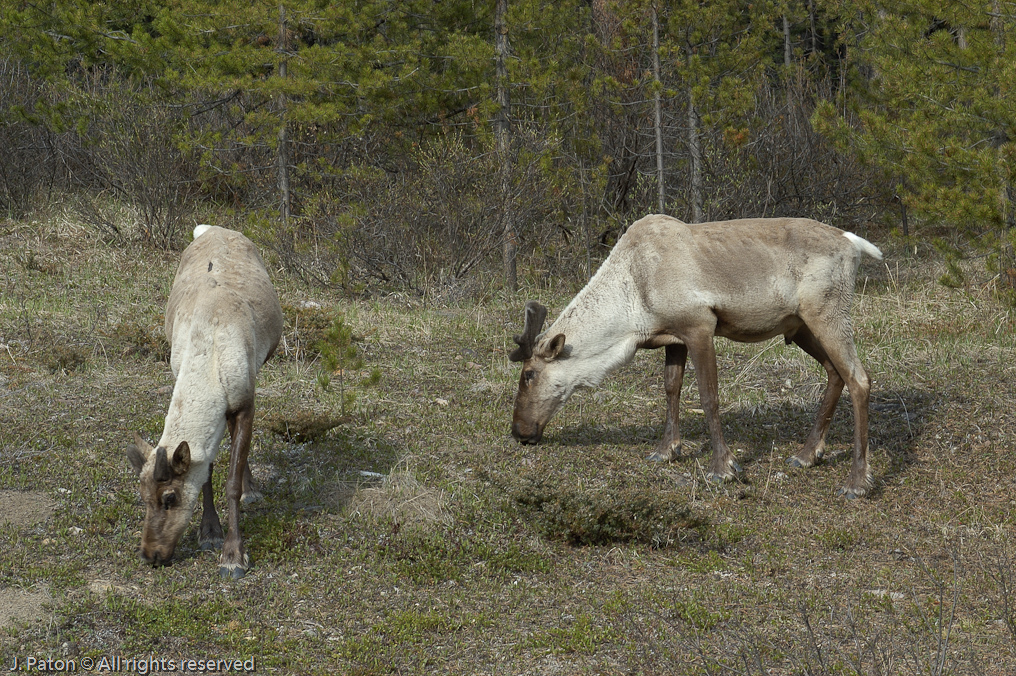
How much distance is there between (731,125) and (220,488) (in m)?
9.48

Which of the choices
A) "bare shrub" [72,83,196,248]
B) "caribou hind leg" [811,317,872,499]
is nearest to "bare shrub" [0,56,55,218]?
"bare shrub" [72,83,196,248]

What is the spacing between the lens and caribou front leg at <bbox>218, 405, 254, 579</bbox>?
5891 millimetres

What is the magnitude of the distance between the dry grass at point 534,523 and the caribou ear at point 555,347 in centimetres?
80

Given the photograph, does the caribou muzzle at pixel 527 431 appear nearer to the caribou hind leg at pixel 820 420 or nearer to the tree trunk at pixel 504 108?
the caribou hind leg at pixel 820 420

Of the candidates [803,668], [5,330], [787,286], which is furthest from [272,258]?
[803,668]

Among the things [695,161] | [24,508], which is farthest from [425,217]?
[24,508]

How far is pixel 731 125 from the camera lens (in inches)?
551

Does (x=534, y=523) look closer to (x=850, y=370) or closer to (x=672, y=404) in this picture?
(x=672, y=404)

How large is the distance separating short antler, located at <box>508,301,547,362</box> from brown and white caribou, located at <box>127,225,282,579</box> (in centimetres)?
201

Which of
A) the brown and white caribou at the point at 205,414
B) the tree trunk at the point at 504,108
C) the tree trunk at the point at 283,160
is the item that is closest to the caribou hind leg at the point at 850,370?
the brown and white caribou at the point at 205,414

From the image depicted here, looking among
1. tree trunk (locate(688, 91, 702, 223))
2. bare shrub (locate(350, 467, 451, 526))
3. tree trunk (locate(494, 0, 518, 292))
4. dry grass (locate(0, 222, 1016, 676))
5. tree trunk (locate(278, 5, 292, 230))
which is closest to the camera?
dry grass (locate(0, 222, 1016, 676))

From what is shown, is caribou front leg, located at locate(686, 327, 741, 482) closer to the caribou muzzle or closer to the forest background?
the caribou muzzle

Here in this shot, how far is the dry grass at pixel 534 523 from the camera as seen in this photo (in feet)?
16.9

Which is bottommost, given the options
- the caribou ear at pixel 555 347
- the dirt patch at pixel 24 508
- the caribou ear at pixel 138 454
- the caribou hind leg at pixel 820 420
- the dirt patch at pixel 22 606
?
the caribou hind leg at pixel 820 420
